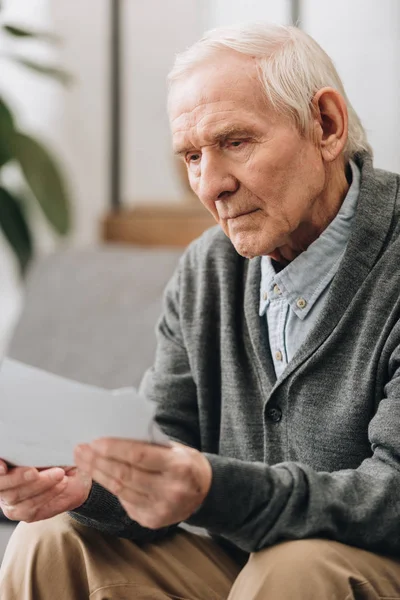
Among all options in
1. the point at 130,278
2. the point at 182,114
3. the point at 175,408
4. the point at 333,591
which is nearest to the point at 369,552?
the point at 333,591

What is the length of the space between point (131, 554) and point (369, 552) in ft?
1.12

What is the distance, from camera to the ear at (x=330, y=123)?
134cm

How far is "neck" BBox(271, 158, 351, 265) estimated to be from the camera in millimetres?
1381

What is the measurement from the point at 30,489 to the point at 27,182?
1888 millimetres

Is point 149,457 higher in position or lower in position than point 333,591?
higher

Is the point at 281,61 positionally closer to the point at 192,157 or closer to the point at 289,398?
the point at 192,157

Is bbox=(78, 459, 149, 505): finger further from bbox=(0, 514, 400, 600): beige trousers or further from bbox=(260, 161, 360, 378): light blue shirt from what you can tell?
bbox=(260, 161, 360, 378): light blue shirt

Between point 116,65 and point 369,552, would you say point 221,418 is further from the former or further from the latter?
point 116,65

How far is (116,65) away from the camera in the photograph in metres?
3.69

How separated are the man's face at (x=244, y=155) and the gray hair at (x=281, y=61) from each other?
0.01 metres

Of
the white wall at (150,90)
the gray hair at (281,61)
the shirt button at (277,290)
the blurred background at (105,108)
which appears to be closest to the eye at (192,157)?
the gray hair at (281,61)

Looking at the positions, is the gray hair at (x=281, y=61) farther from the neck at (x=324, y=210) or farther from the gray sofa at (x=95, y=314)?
the gray sofa at (x=95, y=314)

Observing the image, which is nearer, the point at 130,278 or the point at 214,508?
the point at 214,508

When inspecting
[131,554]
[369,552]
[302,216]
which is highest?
[302,216]
